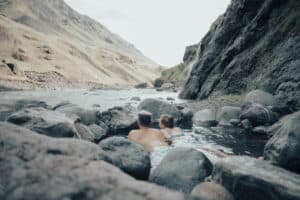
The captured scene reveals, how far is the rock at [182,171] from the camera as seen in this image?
864cm

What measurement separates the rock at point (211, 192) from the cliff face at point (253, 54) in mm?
17497

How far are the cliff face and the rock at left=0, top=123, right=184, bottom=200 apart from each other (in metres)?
20.3

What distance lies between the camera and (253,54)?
34094 millimetres

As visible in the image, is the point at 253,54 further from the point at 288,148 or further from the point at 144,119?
the point at 288,148

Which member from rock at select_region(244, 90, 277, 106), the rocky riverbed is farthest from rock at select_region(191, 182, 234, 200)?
rock at select_region(244, 90, 277, 106)

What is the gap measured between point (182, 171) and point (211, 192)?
6.34 feet

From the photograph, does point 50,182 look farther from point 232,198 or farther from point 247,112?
point 247,112

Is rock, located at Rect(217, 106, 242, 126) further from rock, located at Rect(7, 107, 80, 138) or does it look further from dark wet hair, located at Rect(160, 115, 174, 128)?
rock, located at Rect(7, 107, 80, 138)

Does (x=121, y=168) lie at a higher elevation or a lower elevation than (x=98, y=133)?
higher

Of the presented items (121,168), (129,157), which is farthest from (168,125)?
(121,168)

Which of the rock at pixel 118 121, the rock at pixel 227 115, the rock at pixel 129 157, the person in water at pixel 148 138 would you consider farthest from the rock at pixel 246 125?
the rock at pixel 129 157

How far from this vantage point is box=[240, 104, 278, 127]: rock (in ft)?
64.0

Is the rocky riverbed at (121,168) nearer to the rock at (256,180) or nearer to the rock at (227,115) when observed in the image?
the rock at (256,180)

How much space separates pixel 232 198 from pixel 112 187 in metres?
3.54
